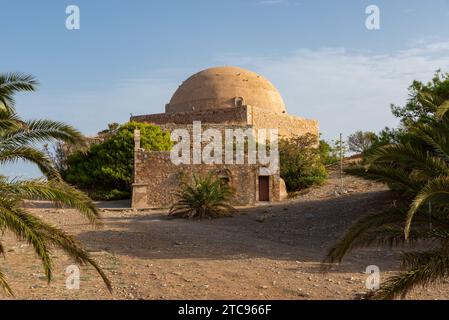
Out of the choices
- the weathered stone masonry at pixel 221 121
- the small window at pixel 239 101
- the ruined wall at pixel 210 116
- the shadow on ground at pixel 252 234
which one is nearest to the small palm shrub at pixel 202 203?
the shadow on ground at pixel 252 234

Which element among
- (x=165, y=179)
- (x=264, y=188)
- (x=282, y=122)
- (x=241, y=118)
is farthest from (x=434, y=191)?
(x=282, y=122)

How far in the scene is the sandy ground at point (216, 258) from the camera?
7.93 metres

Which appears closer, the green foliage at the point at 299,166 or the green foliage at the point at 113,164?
the green foliage at the point at 113,164

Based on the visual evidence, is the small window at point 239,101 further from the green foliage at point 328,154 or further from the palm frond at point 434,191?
the palm frond at point 434,191

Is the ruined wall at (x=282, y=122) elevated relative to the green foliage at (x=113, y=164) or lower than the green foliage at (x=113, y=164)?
elevated

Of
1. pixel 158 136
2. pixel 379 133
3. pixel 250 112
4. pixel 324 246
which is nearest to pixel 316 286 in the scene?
pixel 324 246

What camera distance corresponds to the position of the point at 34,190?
5.95m

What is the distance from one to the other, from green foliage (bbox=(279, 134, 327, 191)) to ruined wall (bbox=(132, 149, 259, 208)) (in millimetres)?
4976

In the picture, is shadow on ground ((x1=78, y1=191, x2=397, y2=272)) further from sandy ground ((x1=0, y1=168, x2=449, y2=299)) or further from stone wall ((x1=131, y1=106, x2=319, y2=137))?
stone wall ((x1=131, y1=106, x2=319, y2=137))

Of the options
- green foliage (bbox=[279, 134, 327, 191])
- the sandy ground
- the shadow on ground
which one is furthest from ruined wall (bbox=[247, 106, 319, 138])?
the sandy ground

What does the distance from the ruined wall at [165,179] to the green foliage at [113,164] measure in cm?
341

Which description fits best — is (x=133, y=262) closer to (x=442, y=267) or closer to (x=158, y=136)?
(x=442, y=267)

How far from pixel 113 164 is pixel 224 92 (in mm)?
10744

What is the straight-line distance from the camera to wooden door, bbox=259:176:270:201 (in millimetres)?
21688
